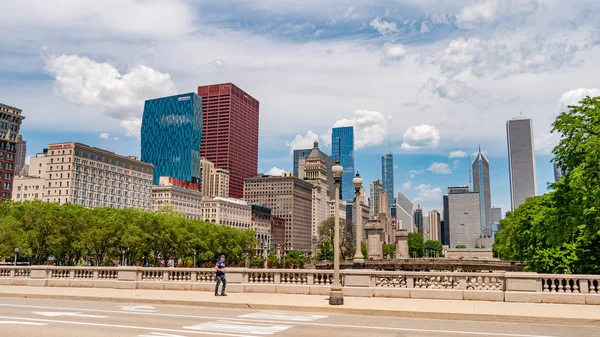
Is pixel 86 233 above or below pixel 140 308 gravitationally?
above

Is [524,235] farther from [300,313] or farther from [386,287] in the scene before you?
[300,313]

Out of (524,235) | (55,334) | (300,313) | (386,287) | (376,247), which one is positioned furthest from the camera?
(376,247)

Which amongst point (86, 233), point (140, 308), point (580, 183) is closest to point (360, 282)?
point (140, 308)

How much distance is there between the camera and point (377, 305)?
71.6ft

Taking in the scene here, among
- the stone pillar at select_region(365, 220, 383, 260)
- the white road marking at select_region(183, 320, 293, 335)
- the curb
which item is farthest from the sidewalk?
the stone pillar at select_region(365, 220, 383, 260)

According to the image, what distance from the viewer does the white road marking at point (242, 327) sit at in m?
15.4

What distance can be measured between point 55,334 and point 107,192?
6767 inches

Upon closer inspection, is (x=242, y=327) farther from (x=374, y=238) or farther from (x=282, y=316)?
(x=374, y=238)

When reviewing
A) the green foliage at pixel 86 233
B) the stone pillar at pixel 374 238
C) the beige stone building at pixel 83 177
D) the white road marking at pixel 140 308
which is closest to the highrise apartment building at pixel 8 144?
the beige stone building at pixel 83 177

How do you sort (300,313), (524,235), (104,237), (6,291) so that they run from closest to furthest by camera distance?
(300,313) < (6,291) < (524,235) < (104,237)

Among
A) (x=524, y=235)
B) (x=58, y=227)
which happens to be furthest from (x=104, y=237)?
(x=524, y=235)

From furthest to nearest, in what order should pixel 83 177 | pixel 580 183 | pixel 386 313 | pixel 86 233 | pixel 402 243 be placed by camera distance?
1. pixel 83 177
2. pixel 402 243
3. pixel 86 233
4. pixel 580 183
5. pixel 386 313

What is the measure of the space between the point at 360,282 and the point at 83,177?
156775 millimetres

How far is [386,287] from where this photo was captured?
1029 inches
